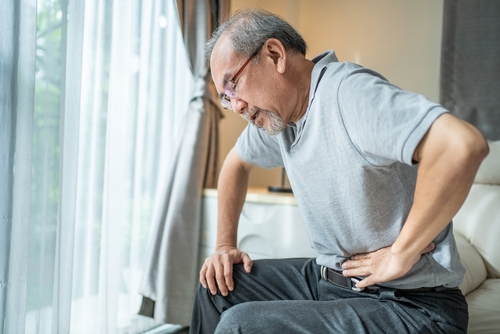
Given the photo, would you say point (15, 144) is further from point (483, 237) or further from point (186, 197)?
point (483, 237)

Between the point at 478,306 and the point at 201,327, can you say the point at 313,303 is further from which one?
the point at 478,306

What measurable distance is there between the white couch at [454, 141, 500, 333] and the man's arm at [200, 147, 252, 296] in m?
0.70

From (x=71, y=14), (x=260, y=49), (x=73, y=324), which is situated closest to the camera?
(x=260, y=49)

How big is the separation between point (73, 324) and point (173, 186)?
647 mm

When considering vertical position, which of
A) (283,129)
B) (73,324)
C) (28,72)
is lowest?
(73,324)

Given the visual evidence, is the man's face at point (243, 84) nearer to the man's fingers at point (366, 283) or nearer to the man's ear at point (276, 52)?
the man's ear at point (276, 52)

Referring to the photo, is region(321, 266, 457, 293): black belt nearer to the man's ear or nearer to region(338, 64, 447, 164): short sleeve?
region(338, 64, 447, 164): short sleeve

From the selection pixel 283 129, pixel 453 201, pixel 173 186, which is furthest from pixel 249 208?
pixel 453 201

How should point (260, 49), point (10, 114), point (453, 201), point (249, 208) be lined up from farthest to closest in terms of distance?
point (249, 208) → point (10, 114) → point (260, 49) → point (453, 201)

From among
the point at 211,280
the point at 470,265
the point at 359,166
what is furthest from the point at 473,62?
the point at 211,280

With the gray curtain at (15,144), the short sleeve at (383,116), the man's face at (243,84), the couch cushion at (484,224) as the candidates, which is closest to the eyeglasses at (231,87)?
the man's face at (243,84)

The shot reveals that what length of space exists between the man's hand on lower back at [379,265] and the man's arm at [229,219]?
31 centimetres

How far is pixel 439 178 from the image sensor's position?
796 mm

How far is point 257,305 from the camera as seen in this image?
3.25 ft
